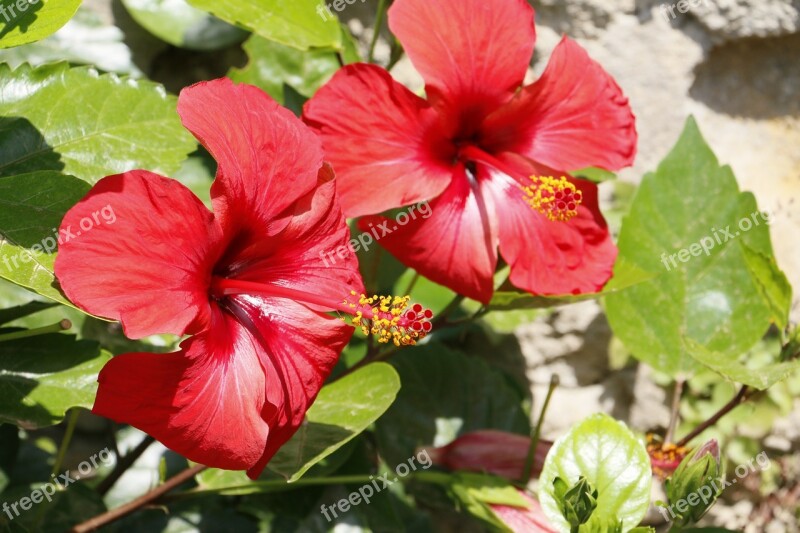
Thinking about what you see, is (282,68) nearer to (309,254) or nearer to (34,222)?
(309,254)

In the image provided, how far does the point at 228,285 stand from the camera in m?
1.05

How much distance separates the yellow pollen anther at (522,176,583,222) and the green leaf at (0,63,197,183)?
47cm

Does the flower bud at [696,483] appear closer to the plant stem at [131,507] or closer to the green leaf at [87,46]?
the plant stem at [131,507]

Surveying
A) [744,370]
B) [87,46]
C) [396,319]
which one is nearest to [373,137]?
[396,319]

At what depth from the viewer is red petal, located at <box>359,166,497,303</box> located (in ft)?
4.15

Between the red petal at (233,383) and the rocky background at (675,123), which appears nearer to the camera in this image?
the red petal at (233,383)

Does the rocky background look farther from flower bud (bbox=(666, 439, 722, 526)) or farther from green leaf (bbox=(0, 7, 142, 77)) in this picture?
flower bud (bbox=(666, 439, 722, 526))

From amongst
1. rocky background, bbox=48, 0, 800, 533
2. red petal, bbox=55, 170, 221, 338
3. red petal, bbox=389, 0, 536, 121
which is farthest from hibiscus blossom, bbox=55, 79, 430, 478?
rocky background, bbox=48, 0, 800, 533

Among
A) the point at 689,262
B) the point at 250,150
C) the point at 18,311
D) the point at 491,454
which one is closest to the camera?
the point at 250,150

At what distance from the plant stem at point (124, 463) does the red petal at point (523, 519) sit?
1.75ft

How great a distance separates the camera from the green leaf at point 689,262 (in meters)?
1.58

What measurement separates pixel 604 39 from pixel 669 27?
0.13 metres

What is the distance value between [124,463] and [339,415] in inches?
17.8

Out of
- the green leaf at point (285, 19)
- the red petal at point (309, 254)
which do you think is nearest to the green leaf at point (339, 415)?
the red petal at point (309, 254)
